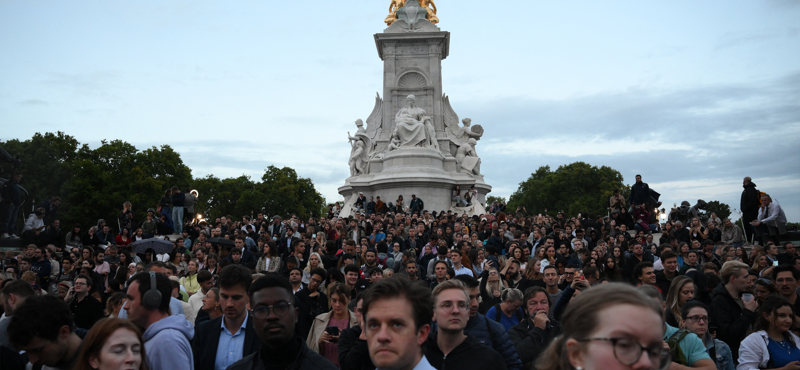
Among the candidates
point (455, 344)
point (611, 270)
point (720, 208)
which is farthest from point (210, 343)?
point (720, 208)

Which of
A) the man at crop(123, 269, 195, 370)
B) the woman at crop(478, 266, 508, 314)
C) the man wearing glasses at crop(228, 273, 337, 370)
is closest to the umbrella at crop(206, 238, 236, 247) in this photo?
the woman at crop(478, 266, 508, 314)

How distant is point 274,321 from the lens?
11.1 ft

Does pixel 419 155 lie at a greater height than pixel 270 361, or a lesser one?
greater

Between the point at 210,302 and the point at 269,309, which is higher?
the point at 269,309

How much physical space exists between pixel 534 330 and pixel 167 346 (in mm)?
3122

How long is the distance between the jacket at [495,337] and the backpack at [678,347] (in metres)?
1.14

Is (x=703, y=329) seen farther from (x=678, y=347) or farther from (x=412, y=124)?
(x=412, y=124)

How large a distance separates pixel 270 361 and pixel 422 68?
101 feet

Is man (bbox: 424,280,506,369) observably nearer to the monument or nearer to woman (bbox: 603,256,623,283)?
woman (bbox: 603,256,623,283)

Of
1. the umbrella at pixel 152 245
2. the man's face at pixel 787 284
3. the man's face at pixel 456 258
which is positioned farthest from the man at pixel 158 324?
the umbrella at pixel 152 245

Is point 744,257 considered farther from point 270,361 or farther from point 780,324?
point 270,361

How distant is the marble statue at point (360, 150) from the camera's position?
31.7 m

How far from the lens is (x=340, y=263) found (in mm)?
10766

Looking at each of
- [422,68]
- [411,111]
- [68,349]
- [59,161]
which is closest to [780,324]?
[68,349]
